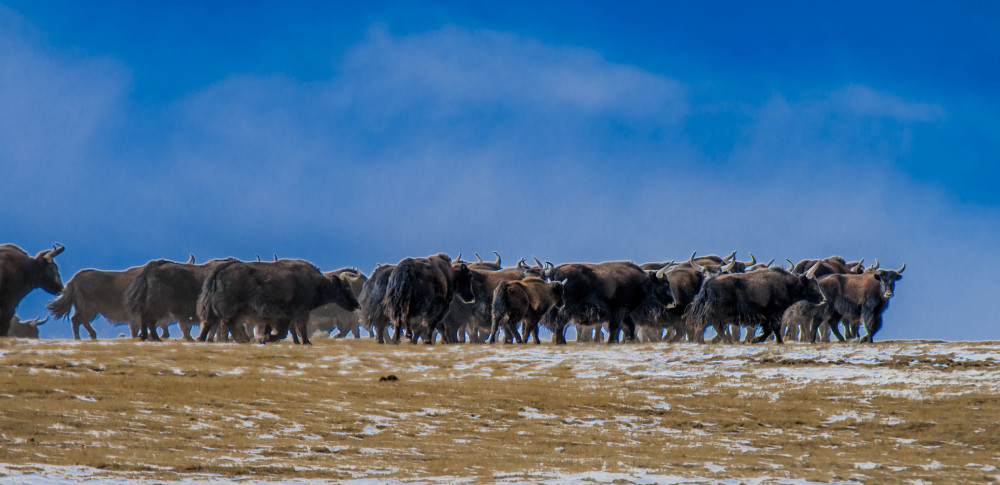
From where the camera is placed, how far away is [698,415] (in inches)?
684

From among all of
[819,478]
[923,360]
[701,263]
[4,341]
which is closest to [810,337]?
[701,263]

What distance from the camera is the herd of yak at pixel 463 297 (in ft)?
91.1

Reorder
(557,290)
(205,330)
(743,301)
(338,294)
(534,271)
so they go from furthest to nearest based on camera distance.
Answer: (534,271)
(338,294)
(557,290)
(743,301)
(205,330)

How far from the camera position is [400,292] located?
2773cm

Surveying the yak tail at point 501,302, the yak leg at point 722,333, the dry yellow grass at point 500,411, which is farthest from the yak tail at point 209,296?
the yak leg at point 722,333

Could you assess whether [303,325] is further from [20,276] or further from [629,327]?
[629,327]

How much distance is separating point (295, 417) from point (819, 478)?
7934mm

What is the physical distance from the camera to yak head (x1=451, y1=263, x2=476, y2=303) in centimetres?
3034

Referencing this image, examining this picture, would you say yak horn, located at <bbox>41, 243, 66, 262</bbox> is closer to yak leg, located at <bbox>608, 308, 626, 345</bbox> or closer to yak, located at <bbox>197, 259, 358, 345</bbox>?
yak, located at <bbox>197, 259, 358, 345</bbox>


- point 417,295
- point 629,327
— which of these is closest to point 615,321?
point 629,327

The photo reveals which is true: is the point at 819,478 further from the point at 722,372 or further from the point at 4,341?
the point at 4,341

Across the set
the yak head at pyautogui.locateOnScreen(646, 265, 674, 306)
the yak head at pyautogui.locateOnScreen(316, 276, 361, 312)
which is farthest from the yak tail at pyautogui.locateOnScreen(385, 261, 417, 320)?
the yak head at pyautogui.locateOnScreen(646, 265, 674, 306)

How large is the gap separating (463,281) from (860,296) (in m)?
A: 12.6

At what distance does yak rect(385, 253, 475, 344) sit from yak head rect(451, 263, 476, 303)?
100 cm
